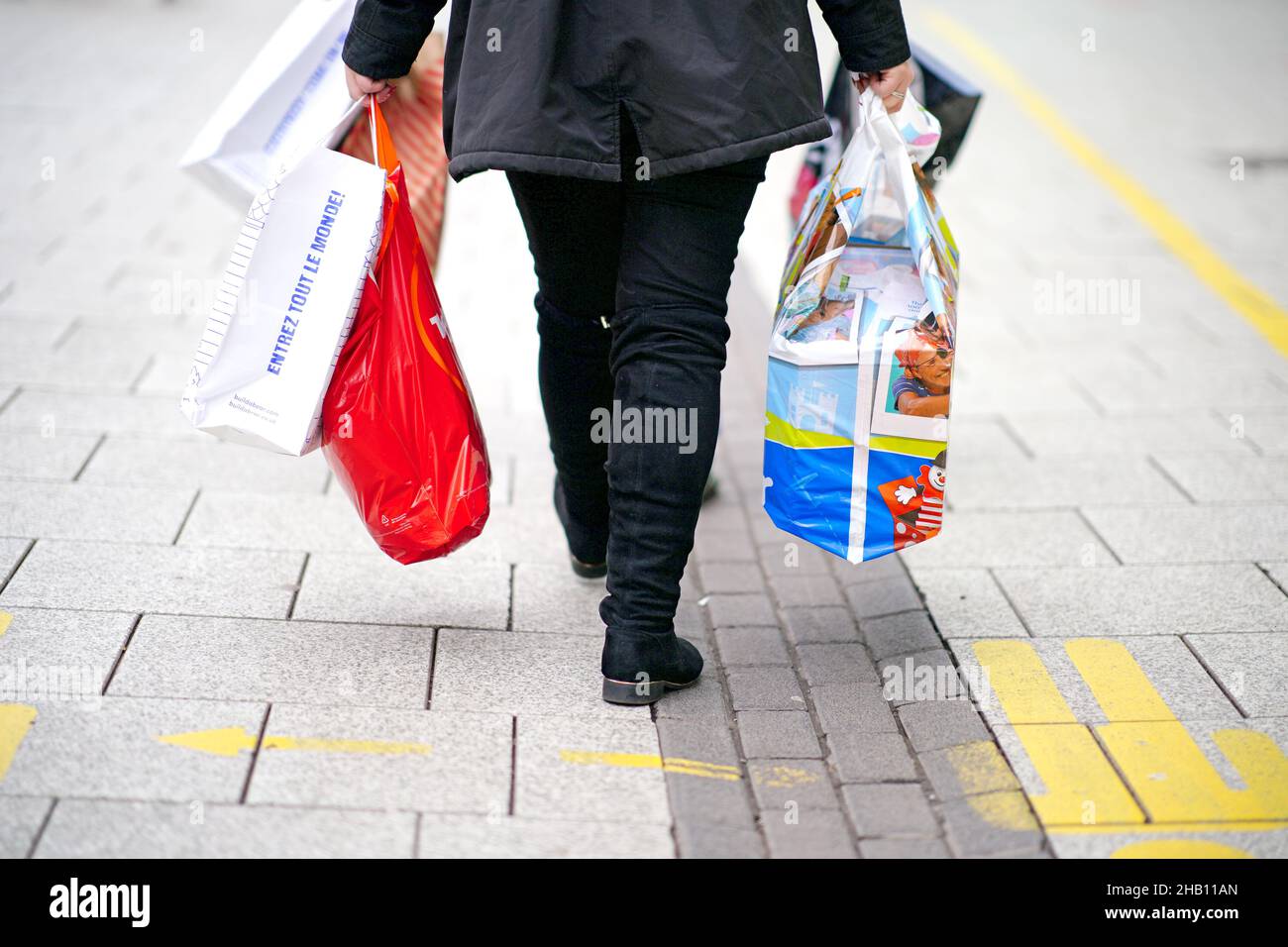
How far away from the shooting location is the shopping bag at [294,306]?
7.72 feet

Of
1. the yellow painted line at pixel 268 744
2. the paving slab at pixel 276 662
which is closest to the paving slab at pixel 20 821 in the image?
the yellow painted line at pixel 268 744

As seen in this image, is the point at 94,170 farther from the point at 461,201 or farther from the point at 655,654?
the point at 655,654

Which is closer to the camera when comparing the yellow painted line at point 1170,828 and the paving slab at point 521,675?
the yellow painted line at point 1170,828

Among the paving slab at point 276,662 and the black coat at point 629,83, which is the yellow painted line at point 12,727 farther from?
the black coat at point 629,83

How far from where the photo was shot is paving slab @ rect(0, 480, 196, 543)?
2.97 metres

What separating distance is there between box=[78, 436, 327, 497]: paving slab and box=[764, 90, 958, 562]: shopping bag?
1.43m

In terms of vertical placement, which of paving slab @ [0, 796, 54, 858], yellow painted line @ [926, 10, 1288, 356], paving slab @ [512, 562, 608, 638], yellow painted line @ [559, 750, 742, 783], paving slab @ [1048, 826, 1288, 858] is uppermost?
paving slab @ [0, 796, 54, 858]

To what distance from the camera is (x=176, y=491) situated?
3238 mm

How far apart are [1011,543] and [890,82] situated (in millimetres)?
1301

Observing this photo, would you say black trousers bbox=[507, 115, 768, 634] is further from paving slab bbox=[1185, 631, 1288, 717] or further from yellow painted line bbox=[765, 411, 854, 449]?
paving slab bbox=[1185, 631, 1288, 717]

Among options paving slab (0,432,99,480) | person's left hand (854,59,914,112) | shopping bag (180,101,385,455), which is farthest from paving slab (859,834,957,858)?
paving slab (0,432,99,480)

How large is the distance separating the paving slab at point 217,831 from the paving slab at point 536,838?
45mm

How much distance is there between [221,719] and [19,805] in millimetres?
365
